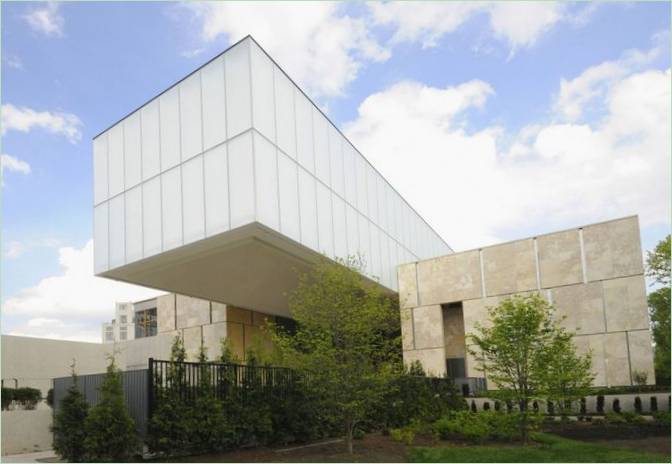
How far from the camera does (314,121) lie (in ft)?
89.9

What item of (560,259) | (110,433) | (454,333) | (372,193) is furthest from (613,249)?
(110,433)

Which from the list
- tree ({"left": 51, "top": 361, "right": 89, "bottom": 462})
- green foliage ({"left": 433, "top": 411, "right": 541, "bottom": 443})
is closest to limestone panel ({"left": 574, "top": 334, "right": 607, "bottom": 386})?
green foliage ({"left": 433, "top": 411, "right": 541, "bottom": 443})

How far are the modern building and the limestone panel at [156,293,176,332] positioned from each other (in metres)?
9.41

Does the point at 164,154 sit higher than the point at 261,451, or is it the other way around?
the point at 164,154

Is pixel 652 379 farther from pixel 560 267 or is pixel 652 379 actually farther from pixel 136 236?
pixel 136 236

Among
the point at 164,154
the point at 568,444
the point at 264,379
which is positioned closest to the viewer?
the point at 568,444

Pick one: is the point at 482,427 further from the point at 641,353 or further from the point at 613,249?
the point at 613,249

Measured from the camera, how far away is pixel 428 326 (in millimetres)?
34656

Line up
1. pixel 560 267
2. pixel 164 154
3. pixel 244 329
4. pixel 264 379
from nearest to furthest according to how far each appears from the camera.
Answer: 1. pixel 264 379
2. pixel 164 154
3. pixel 560 267
4. pixel 244 329

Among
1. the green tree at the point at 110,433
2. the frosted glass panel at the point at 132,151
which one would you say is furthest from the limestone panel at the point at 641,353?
the frosted glass panel at the point at 132,151

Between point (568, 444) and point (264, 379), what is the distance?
340 inches

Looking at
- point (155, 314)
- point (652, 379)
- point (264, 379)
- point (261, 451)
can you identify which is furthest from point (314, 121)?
point (155, 314)

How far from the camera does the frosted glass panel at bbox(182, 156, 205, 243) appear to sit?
75.2 ft

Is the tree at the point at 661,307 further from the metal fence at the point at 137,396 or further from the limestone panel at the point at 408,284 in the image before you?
the metal fence at the point at 137,396
